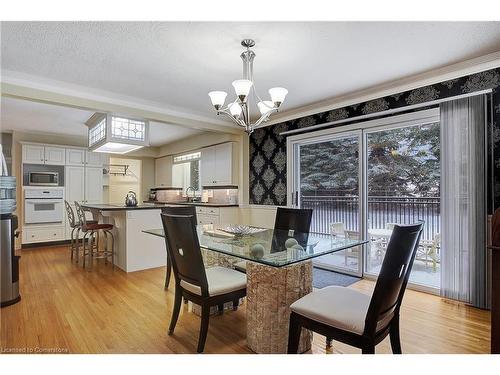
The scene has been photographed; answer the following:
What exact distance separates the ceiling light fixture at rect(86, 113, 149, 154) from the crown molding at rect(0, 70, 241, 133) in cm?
33

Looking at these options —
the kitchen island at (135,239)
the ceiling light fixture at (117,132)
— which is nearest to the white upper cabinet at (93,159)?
the ceiling light fixture at (117,132)

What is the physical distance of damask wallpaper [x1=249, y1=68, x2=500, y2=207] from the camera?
8.68 ft

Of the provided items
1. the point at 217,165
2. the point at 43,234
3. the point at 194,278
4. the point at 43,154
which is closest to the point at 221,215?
the point at 217,165

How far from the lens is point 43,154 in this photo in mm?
5723

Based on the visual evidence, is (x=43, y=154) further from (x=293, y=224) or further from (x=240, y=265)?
(x=293, y=224)

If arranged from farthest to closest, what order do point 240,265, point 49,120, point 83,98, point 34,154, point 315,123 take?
point 34,154, point 49,120, point 315,123, point 83,98, point 240,265

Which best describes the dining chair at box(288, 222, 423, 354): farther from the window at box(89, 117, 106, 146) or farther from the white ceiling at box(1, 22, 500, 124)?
the window at box(89, 117, 106, 146)

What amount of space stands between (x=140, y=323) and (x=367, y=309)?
1857mm

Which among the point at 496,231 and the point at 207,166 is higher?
the point at 207,166

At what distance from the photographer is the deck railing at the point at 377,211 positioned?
3.44 m

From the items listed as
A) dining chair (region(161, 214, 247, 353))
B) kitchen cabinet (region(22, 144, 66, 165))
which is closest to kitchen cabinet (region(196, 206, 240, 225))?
dining chair (region(161, 214, 247, 353))

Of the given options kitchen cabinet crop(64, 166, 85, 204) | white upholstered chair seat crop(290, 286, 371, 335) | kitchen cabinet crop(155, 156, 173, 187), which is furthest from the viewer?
kitchen cabinet crop(155, 156, 173, 187)

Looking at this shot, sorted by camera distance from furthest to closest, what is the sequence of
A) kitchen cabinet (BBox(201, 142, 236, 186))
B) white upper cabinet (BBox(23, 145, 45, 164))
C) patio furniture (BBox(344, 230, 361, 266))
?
white upper cabinet (BBox(23, 145, 45, 164)) → kitchen cabinet (BBox(201, 142, 236, 186)) → patio furniture (BBox(344, 230, 361, 266))

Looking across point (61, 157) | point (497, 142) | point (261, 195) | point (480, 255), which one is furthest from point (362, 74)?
point (61, 157)
